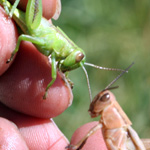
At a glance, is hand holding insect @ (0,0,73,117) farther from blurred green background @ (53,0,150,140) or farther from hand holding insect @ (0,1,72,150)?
blurred green background @ (53,0,150,140)

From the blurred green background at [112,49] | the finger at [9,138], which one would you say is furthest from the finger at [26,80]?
the blurred green background at [112,49]

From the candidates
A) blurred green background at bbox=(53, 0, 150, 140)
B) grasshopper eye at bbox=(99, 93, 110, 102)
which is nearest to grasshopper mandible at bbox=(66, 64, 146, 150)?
grasshopper eye at bbox=(99, 93, 110, 102)

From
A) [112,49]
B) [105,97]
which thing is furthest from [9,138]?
[112,49]

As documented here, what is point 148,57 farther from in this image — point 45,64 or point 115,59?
point 45,64

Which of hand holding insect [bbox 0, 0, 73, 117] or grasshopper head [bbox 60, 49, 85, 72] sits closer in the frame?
grasshopper head [bbox 60, 49, 85, 72]

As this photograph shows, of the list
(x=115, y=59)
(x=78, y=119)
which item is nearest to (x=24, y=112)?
(x=78, y=119)

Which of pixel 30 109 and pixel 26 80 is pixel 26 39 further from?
pixel 30 109

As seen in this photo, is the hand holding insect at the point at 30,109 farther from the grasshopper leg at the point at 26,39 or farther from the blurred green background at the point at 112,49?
the blurred green background at the point at 112,49
